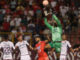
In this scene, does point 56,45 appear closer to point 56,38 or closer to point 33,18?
point 56,38

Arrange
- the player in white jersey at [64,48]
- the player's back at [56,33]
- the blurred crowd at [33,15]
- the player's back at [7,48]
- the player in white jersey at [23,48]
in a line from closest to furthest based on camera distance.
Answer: the player in white jersey at [23,48], the player's back at [7,48], the player in white jersey at [64,48], the player's back at [56,33], the blurred crowd at [33,15]

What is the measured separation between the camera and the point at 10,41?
15000mm

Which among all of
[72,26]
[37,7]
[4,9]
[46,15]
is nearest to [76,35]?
[72,26]

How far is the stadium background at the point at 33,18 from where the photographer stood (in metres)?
16.1

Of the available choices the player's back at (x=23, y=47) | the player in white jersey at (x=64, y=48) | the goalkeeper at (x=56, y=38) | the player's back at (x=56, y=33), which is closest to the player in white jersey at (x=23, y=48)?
the player's back at (x=23, y=47)

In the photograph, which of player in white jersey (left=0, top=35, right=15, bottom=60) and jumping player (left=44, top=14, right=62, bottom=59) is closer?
player in white jersey (left=0, top=35, right=15, bottom=60)

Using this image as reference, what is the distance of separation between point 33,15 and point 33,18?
9.2 inches

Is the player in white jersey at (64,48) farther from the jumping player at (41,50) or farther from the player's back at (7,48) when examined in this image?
the player's back at (7,48)

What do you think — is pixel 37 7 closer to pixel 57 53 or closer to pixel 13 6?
pixel 13 6

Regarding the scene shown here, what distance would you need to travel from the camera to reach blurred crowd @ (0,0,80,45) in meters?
16.6

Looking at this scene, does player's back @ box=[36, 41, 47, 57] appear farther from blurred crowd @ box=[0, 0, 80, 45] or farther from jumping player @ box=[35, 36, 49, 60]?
blurred crowd @ box=[0, 0, 80, 45]

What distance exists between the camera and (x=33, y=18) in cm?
1745

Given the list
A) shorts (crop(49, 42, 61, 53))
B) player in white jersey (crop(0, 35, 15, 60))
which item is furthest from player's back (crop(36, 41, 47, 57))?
player in white jersey (crop(0, 35, 15, 60))

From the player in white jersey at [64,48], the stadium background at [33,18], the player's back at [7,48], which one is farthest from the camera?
the stadium background at [33,18]
